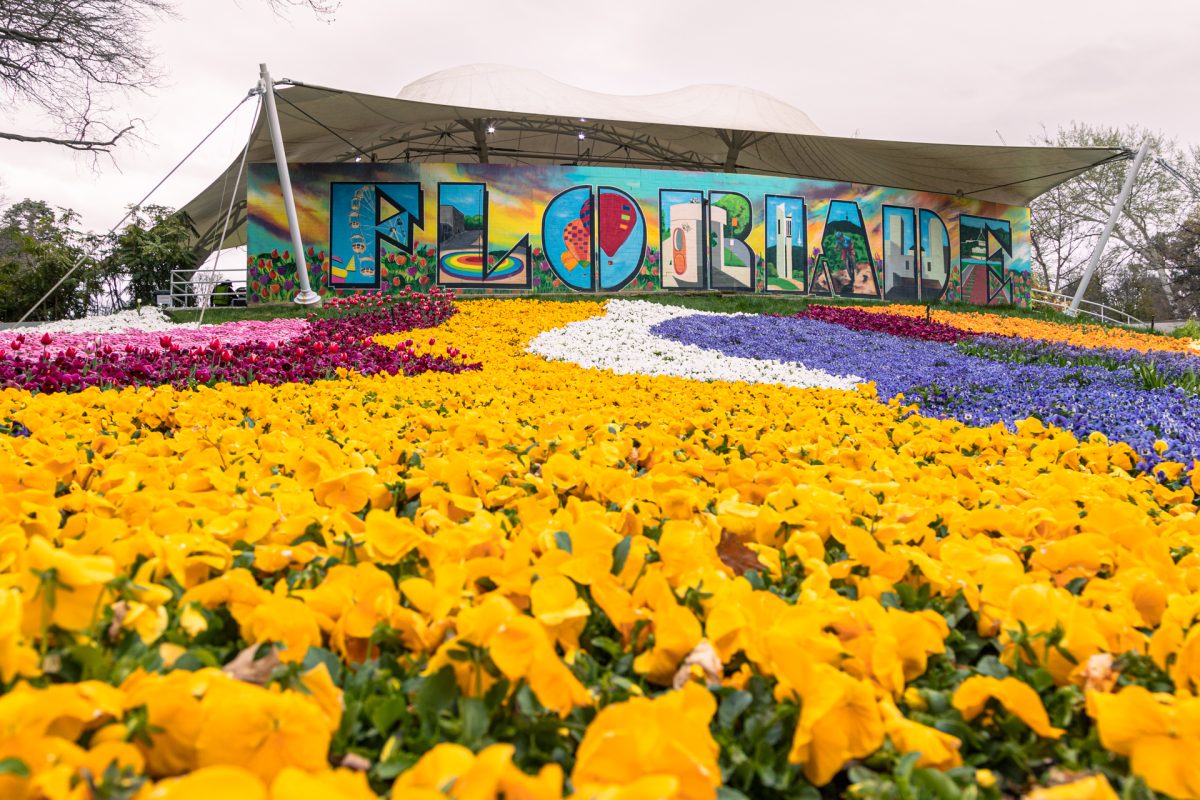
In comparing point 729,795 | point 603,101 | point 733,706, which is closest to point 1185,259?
point 603,101

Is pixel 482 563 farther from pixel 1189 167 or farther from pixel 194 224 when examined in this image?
pixel 1189 167

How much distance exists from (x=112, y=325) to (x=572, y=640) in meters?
13.8

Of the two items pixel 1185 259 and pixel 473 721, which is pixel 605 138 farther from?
pixel 1185 259

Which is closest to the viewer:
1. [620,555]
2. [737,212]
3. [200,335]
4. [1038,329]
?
[620,555]

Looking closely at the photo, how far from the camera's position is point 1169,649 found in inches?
34.5

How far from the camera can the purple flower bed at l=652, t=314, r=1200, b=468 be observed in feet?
11.0

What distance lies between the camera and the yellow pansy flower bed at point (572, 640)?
0.64m

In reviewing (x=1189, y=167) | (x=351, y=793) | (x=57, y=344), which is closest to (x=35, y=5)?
(x=57, y=344)

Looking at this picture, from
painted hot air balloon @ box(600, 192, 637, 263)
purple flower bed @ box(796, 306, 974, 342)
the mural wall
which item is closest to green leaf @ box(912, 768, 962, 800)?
purple flower bed @ box(796, 306, 974, 342)

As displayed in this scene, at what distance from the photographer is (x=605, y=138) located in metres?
21.7

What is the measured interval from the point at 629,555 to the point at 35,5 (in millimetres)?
17357

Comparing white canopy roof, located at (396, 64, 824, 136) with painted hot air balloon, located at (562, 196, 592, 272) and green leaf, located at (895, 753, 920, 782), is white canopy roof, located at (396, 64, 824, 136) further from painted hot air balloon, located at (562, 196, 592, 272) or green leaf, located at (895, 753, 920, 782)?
green leaf, located at (895, 753, 920, 782)

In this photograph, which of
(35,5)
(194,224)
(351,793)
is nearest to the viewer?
(351,793)

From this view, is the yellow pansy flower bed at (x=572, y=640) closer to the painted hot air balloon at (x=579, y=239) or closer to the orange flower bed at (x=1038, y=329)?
the orange flower bed at (x=1038, y=329)
